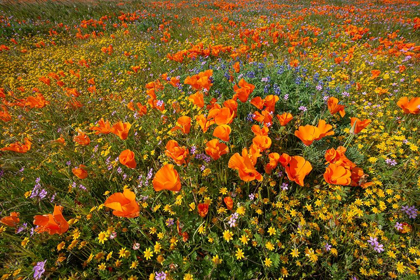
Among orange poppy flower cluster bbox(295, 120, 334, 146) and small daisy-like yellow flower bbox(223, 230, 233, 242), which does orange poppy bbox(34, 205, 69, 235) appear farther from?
orange poppy flower cluster bbox(295, 120, 334, 146)

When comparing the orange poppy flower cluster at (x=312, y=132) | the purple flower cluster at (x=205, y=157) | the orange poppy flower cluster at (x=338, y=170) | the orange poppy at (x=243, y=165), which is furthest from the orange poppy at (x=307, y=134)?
the purple flower cluster at (x=205, y=157)

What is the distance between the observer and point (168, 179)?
4.71 feet

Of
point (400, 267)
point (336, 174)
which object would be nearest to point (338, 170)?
point (336, 174)

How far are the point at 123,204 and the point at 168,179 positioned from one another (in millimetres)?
328

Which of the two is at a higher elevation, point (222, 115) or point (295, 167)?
point (222, 115)

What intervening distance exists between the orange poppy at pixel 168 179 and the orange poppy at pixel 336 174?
109cm

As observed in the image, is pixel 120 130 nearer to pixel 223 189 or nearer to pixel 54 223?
pixel 54 223

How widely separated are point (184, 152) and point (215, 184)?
682 millimetres

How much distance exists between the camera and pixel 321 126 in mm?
1575

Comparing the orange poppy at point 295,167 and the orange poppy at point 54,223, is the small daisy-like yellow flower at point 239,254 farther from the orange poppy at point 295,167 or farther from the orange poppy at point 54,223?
the orange poppy at point 54,223

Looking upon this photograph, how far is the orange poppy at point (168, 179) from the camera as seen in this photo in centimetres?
130

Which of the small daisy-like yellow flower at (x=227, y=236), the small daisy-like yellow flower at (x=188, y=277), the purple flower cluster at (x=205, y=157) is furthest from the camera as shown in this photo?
the purple flower cluster at (x=205, y=157)

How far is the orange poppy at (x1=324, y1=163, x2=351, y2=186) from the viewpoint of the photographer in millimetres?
1416

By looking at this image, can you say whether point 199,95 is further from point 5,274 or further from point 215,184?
point 5,274
